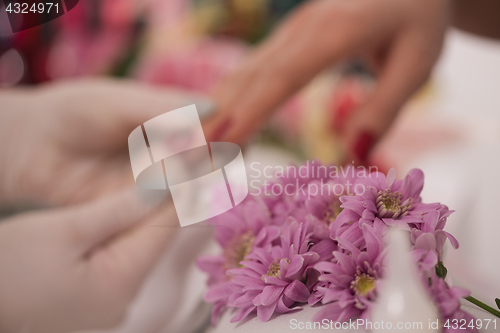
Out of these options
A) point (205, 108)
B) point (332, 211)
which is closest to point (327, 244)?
point (332, 211)

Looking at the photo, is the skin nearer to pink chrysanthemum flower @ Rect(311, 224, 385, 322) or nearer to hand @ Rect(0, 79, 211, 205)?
hand @ Rect(0, 79, 211, 205)

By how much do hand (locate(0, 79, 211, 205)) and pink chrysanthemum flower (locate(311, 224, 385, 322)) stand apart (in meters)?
0.16

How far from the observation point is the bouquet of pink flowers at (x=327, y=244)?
0.10m

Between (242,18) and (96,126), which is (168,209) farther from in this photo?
(242,18)

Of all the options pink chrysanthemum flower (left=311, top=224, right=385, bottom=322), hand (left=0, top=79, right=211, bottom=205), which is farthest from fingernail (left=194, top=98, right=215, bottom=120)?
pink chrysanthemum flower (left=311, top=224, right=385, bottom=322)

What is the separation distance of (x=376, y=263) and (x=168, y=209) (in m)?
0.12

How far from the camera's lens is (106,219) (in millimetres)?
205

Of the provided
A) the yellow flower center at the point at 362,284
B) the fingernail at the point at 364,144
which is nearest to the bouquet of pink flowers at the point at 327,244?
the yellow flower center at the point at 362,284

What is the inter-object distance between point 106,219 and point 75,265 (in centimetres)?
3

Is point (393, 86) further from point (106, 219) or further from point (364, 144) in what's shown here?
point (106, 219)

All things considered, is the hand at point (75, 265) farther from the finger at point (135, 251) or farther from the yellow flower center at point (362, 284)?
the yellow flower center at point (362, 284)

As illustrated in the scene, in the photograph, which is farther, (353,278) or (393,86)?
(393,86)

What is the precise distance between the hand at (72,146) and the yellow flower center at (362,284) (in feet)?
0.54

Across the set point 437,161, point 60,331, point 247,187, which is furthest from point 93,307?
point 437,161
